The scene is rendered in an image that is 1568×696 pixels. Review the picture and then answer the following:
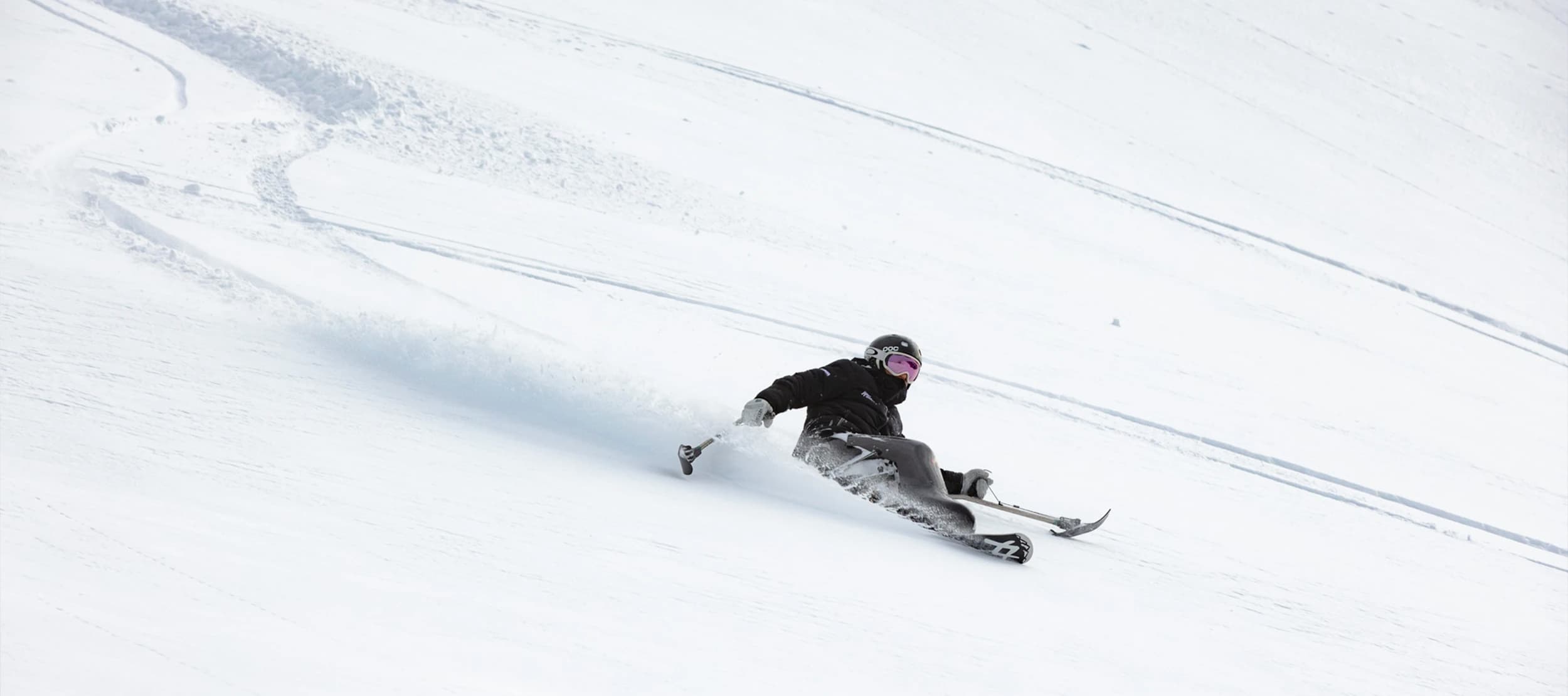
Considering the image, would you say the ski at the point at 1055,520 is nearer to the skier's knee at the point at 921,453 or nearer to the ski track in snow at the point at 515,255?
the skier's knee at the point at 921,453

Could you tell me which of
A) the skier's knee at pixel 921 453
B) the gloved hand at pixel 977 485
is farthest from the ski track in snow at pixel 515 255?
the skier's knee at pixel 921 453

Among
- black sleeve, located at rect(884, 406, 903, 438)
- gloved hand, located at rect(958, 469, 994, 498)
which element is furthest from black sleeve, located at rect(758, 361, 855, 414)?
gloved hand, located at rect(958, 469, 994, 498)

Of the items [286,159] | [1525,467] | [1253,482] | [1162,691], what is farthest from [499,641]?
[1525,467]

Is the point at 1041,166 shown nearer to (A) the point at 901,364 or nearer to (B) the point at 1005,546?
(A) the point at 901,364

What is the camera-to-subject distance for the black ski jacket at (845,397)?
214 inches

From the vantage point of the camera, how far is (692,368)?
Result: 7125mm

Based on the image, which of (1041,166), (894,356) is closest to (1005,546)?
(894,356)

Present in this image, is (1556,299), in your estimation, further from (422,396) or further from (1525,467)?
(422,396)

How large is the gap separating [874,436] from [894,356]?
66 cm

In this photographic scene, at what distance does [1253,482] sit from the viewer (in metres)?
7.76

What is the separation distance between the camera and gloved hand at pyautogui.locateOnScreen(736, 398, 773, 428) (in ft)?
16.9

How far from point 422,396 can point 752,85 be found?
413 inches

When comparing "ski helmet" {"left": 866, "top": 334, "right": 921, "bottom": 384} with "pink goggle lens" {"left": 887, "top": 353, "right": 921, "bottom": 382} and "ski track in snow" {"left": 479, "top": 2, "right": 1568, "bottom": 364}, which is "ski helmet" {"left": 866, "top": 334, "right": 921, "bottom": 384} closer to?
"pink goggle lens" {"left": 887, "top": 353, "right": 921, "bottom": 382}

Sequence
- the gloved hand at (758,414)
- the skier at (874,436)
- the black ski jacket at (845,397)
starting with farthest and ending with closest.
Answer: the black ski jacket at (845,397), the gloved hand at (758,414), the skier at (874,436)
